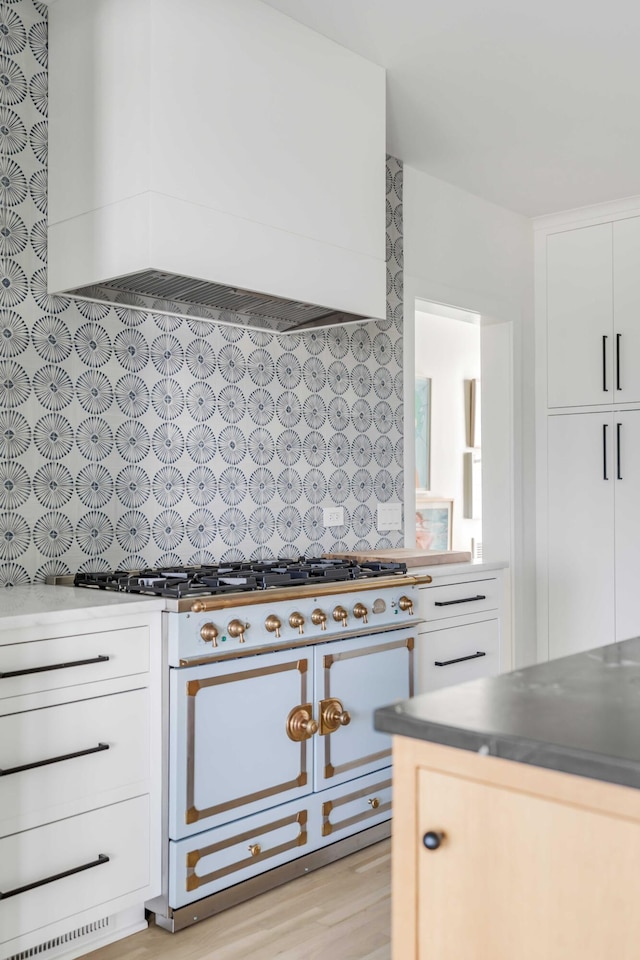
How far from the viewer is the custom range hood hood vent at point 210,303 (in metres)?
2.56

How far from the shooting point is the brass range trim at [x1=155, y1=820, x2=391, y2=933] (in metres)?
2.22

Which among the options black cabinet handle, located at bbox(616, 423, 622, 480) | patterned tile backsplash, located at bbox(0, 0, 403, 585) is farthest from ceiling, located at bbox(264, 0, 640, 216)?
black cabinet handle, located at bbox(616, 423, 622, 480)

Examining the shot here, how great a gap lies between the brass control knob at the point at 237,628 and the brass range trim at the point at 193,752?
11 cm

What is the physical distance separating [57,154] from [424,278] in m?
1.89

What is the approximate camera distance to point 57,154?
2.58 m

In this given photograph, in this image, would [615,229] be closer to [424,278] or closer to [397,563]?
[424,278]

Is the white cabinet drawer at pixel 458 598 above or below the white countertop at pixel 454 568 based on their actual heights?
below

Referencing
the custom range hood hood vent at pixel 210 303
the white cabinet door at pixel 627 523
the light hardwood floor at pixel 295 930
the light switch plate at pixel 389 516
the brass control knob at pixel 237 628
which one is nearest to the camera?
the light hardwood floor at pixel 295 930

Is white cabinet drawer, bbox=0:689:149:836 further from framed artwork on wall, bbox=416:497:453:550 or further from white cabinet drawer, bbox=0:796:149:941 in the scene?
framed artwork on wall, bbox=416:497:453:550

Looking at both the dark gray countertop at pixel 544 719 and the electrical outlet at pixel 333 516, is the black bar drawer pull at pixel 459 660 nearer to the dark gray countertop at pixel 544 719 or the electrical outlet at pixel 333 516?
the electrical outlet at pixel 333 516

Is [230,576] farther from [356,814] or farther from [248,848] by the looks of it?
[356,814]

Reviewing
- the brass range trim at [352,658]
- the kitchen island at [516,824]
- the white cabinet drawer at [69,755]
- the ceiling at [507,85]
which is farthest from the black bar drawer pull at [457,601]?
the kitchen island at [516,824]

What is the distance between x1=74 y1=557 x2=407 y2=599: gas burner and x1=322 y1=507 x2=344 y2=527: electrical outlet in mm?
358

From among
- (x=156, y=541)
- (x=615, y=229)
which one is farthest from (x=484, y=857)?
(x=615, y=229)
